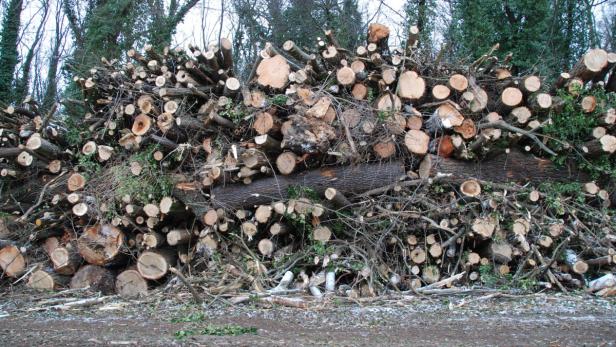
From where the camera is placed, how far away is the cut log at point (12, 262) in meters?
7.30

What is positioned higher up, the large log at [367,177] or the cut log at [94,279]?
the large log at [367,177]

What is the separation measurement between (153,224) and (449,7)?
39.3 ft

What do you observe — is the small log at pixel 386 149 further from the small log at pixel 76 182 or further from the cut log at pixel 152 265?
the small log at pixel 76 182

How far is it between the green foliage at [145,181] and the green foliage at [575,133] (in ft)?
15.7

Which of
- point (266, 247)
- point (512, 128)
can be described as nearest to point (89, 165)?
point (266, 247)

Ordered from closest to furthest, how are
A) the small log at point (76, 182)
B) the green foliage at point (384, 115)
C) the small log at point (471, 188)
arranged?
the small log at point (471, 188) → the green foliage at point (384, 115) → the small log at point (76, 182)

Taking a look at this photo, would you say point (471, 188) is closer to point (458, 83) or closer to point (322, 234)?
point (458, 83)

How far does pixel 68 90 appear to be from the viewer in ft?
46.9

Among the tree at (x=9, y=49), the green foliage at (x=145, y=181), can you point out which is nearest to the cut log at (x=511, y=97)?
the green foliage at (x=145, y=181)

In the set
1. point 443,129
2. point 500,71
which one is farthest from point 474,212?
point 500,71

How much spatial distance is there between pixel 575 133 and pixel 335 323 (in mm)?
4159

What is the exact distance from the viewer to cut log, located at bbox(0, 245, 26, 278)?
7.30 meters

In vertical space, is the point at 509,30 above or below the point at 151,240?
above

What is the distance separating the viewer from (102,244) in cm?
713
